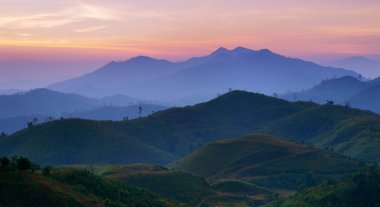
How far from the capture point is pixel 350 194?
4232 inches

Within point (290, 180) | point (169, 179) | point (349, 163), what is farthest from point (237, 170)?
point (169, 179)

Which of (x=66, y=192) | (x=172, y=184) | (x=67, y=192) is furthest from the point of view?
(x=172, y=184)

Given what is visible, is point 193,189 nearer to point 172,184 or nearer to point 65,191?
point 172,184

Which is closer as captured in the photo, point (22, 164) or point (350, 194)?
point (22, 164)

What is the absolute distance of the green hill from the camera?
105500 mm

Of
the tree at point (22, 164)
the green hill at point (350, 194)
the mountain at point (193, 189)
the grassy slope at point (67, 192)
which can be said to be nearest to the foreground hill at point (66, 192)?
the grassy slope at point (67, 192)

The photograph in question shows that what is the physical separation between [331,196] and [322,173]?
2857 inches

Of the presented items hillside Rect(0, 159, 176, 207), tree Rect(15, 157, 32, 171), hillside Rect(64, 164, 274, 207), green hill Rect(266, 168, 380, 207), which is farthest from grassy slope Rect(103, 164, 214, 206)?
tree Rect(15, 157, 32, 171)

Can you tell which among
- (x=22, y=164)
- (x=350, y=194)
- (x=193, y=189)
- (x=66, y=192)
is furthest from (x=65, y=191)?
(x=193, y=189)

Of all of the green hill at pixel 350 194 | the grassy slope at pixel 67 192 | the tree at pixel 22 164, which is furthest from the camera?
the green hill at pixel 350 194

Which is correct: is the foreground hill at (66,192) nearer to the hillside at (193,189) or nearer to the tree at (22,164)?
the tree at (22,164)

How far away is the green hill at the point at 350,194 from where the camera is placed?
106 metres

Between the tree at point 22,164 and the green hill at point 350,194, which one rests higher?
the tree at point 22,164

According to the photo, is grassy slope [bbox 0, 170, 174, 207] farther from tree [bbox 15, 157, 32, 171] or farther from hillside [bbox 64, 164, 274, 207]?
hillside [bbox 64, 164, 274, 207]
